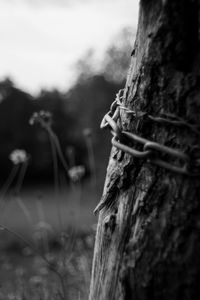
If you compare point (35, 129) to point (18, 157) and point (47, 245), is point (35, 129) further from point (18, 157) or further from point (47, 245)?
point (18, 157)

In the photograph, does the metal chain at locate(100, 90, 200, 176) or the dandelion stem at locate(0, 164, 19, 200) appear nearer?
the metal chain at locate(100, 90, 200, 176)

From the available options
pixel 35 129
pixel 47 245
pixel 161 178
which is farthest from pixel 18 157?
pixel 35 129

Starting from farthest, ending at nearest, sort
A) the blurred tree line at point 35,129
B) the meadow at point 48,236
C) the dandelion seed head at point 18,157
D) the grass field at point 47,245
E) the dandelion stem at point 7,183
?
1. the blurred tree line at point 35,129
2. the dandelion stem at point 7,183
3. the dandelion seed head at point 18,157
4. the grass field at point 47,245
5. the meadow at point 48,236

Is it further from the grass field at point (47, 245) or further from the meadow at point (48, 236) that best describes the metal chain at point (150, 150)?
the grass field at point (47, 245)

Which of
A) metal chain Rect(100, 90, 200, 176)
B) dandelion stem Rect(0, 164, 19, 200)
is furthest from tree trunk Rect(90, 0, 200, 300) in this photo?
dandelion stem Rect(0, 164, 19, 200)

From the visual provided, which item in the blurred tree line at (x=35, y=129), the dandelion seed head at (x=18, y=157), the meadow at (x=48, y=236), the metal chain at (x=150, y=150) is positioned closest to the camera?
the metal chain at (x=150, y=150)

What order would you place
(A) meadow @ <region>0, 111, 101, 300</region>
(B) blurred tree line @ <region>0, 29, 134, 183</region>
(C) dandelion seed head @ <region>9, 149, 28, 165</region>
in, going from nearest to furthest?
1. (A) meadow @ <region>0, 111, 101, 300</region>
2. (C) dandelion seed head @ <region>9, 149, 28, 165</region>
3. (B) blurred tree line @ <region>0, 29, 134, 183</region>

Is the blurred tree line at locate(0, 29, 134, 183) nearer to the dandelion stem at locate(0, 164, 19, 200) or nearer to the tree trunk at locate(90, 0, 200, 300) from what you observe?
the dandelion stem at locate(0, 164, 19, 200)

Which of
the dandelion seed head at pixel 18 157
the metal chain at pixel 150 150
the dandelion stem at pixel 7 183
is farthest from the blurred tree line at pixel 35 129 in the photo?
the metal chain at pixel 150 150

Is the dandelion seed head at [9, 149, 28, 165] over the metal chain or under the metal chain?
under

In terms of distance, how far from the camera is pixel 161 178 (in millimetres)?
1142

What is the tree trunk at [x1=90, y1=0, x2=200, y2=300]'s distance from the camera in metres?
1.09

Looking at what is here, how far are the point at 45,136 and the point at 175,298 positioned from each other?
50.5 feet

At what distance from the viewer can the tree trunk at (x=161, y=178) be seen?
1087mm
